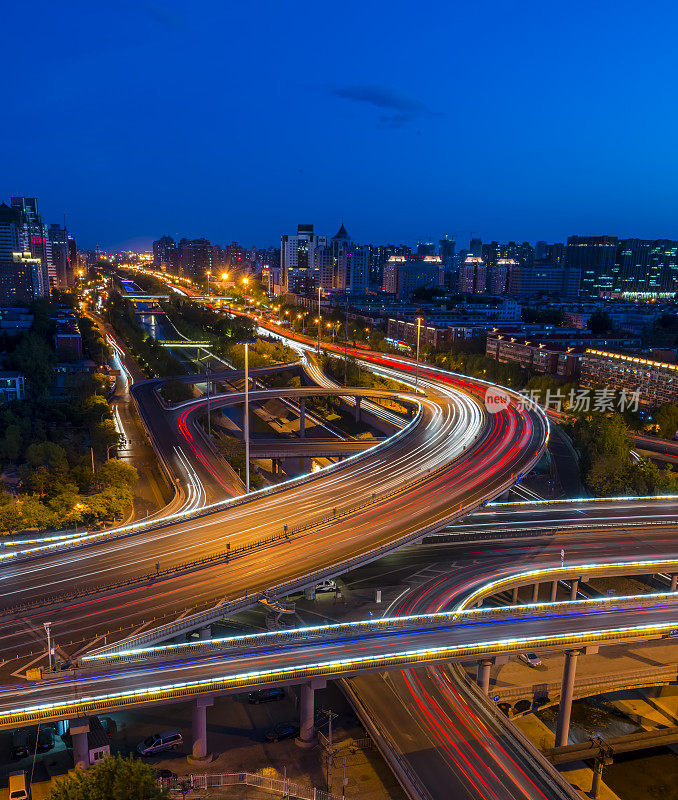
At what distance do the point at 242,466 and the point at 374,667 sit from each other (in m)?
22.9

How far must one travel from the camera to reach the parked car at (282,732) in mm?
17206

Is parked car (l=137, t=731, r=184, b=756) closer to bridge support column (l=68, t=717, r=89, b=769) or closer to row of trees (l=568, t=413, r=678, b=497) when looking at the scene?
bridge support column (l=68, t=717, r=89, b=769)

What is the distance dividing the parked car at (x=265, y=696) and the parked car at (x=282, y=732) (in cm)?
144

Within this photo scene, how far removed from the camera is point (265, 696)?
19.1 m

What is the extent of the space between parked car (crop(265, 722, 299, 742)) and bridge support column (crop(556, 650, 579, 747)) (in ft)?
26.7

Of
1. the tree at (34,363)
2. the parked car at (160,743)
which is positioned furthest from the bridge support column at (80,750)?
the tree at (34,363)

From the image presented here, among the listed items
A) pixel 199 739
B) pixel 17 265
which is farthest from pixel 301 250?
pixel 199 739

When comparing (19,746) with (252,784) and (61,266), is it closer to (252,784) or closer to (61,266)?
(252,784)

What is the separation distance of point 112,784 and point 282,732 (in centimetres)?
A: 625

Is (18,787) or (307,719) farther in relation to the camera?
(307,719)

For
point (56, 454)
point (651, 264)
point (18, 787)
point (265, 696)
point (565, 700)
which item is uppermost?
point (651, 264)

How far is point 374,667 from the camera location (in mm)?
15977

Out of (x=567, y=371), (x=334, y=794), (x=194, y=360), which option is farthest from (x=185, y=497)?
(x=194, y=360)

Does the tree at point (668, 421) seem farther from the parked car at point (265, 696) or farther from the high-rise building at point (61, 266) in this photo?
the high-rise building at point (61, 266)
